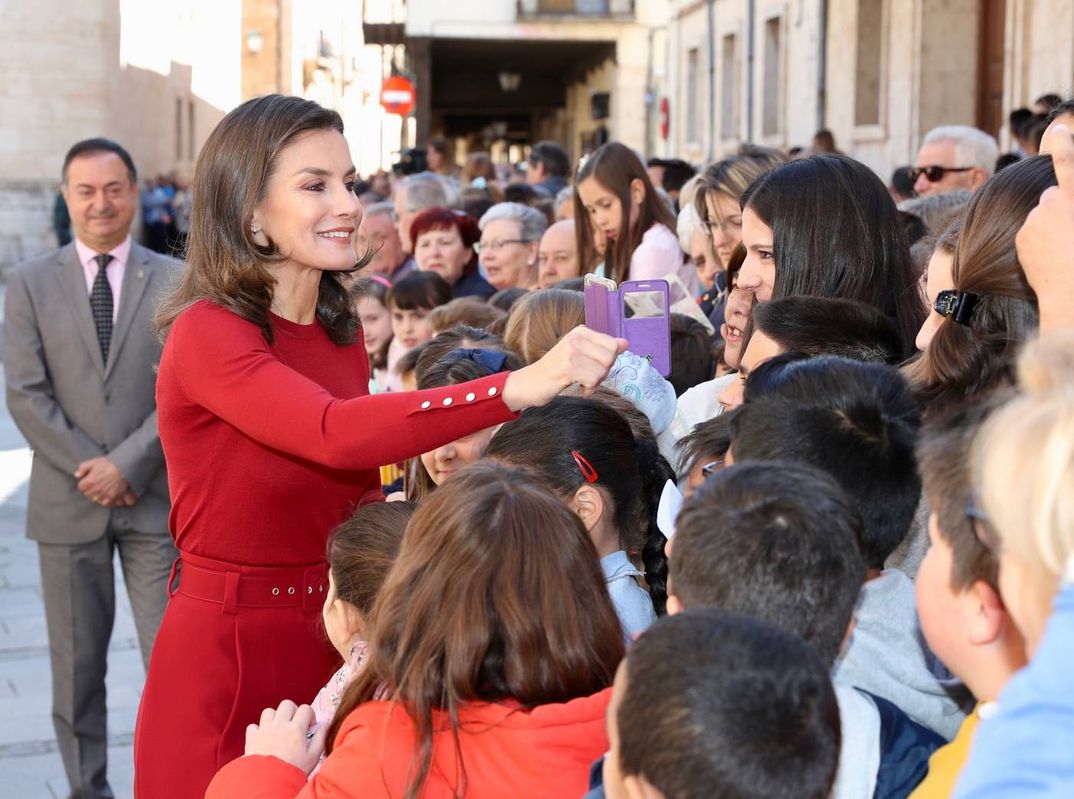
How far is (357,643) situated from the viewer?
2.69m

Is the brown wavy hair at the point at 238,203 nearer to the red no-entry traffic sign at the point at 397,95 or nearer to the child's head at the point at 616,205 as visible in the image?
the child's head at the point at 616,205

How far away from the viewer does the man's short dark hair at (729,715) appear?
1.51 metres

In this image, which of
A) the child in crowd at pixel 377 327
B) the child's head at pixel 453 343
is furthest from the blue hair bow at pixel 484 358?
the child in crowd at pixel 377 327

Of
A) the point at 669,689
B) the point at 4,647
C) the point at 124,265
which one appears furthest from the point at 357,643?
the point at 4,647

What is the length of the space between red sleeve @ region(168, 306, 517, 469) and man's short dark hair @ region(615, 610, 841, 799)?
40.6 inches

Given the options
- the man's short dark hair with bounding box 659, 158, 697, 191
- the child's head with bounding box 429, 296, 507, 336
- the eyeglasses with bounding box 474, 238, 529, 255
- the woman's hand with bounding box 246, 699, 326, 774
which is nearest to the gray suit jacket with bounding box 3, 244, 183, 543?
the child's head with bounding box 429, 296, 507, 336

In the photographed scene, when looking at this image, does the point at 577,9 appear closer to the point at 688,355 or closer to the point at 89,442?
the point at 89,442

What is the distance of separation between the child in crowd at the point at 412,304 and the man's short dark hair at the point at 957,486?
14.6 ft

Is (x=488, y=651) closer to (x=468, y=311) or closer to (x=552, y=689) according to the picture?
(x=552, y=689)

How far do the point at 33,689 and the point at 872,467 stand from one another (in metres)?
4.77

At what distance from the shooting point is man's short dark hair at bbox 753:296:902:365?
2.90m

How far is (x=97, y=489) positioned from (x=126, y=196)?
1172 mm

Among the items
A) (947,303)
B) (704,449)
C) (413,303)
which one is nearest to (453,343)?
(704,449)

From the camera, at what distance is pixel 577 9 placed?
30250 mm
